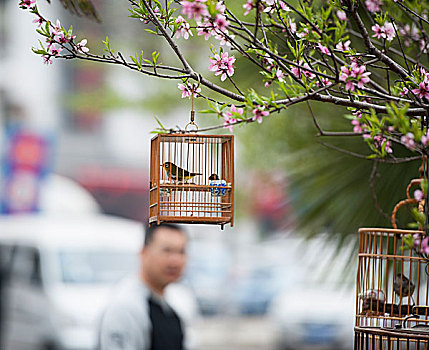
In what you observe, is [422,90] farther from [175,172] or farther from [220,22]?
[175,172]

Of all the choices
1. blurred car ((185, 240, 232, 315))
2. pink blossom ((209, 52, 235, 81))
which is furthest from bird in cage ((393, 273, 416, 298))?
blurred car ((185, 240, 232, 315))

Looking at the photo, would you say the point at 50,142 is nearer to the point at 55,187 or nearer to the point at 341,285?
the point at 55,187

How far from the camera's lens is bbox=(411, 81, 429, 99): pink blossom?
1.70m

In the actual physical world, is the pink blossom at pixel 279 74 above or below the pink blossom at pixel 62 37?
below

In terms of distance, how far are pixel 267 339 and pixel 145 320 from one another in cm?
909

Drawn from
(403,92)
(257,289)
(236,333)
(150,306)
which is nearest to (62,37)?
(403,92)

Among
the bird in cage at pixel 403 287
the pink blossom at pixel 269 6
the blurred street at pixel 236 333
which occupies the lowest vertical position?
the blurred street at pixel 236 333

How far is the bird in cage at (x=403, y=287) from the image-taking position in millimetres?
2020

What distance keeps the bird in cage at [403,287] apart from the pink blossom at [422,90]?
1.85ft

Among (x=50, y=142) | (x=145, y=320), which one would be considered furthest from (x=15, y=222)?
(x=145, y=320)

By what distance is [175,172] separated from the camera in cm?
202

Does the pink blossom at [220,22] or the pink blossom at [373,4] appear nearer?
A: the pink blossom at [220,22]

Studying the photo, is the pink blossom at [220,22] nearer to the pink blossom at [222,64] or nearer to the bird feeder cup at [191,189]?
the pink blossom at [222,64]

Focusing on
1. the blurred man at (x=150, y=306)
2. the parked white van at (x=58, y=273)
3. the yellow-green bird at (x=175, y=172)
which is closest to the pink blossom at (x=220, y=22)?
the yellow-green bird at (x=175, y=172)
